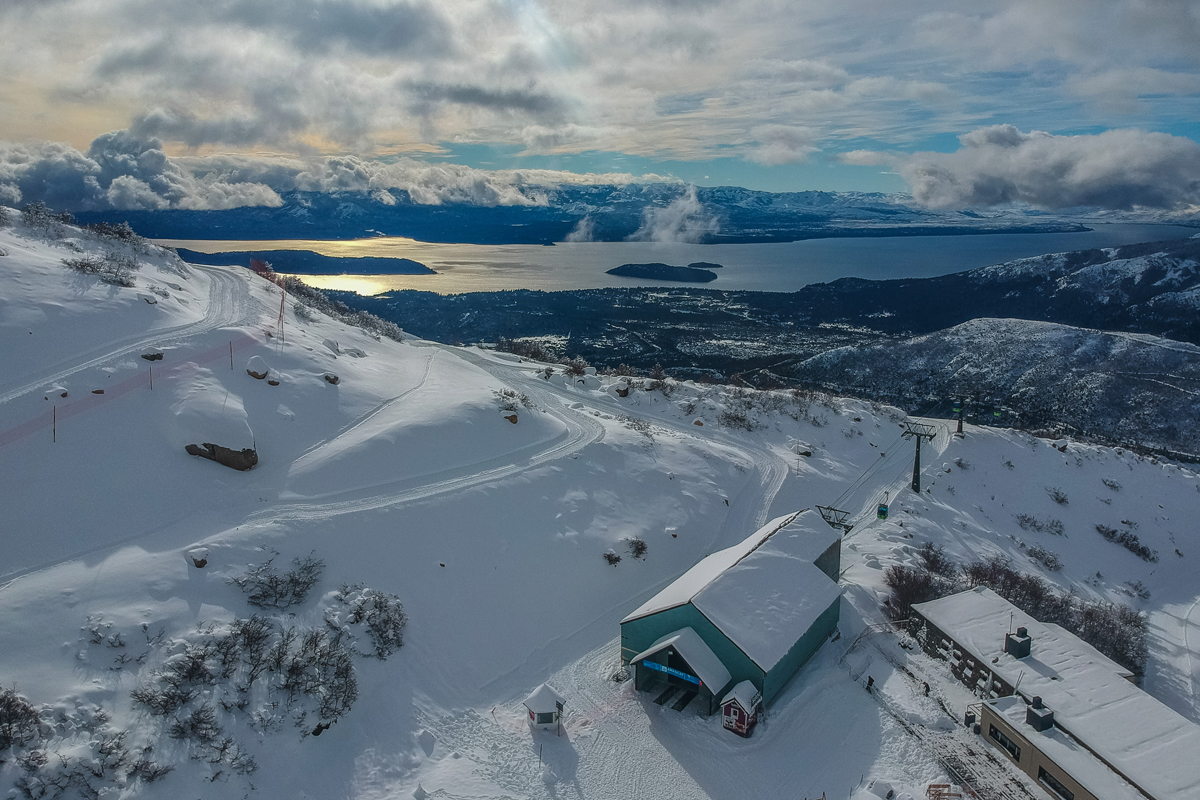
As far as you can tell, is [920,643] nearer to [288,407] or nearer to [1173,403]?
[288,407]

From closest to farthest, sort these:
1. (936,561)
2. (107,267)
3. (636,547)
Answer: (636,547) → (936,561) → (107,267)

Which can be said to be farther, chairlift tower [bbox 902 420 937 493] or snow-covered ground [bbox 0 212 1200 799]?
chairlift tower [bbox 902 420 937 493]

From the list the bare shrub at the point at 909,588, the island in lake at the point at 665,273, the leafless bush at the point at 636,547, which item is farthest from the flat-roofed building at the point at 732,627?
the island in lake at the point at 665,273

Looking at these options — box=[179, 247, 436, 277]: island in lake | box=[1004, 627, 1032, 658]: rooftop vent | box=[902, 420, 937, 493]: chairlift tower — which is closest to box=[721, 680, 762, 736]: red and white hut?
box=[1004, 627, 1032, 658]: rooftop vent

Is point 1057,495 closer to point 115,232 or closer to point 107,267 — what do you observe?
point 107,267

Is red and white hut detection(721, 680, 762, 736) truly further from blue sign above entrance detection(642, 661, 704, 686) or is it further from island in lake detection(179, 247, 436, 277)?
island in lake detection(179, 247, 436, 277)

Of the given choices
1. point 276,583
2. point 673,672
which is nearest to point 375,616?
point 276,583

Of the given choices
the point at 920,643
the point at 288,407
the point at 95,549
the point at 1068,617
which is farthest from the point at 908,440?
the point at 95,549
